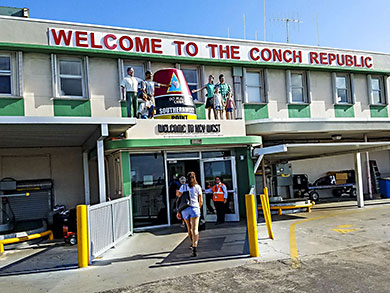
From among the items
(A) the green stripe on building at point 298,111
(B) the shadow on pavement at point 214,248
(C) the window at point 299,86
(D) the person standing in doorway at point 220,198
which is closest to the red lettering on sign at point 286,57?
(C) the window at point 299,86

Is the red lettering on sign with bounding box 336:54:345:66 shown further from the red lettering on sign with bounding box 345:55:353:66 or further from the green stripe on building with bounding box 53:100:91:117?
the green stripe on building with bounding box 53:100:91:117

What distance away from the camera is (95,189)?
45.4 ft

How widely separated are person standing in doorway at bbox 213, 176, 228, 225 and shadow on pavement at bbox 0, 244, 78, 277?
436 cm

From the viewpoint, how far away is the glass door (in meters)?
11.4

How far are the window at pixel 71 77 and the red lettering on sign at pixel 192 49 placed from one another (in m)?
4.30

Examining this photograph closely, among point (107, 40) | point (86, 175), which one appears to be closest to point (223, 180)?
point (86, 175)

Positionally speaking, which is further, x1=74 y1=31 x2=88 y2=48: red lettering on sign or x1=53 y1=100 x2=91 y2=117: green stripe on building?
x1=74 y1=31 x2=88 y2=48: red lettering on sign

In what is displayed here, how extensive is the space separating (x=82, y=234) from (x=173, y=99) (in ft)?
19.1

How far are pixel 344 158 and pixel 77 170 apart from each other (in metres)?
14.9

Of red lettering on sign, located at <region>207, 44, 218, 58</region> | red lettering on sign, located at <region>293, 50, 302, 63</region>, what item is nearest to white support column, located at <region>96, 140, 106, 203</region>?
red lettering on sign, located at <region>207, 44, 218, 58</region>

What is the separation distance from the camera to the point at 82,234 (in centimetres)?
661

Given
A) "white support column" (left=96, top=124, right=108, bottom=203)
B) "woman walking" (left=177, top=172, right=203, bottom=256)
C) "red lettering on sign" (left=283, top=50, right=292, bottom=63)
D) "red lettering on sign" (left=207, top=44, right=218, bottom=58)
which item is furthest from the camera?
"red lettering on sign" (left=283, top=50, right=292, bottom=63)

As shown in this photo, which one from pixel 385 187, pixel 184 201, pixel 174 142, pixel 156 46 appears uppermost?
pixel 156 46

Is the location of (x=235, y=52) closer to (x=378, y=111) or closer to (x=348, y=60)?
(x=348, y=60)
